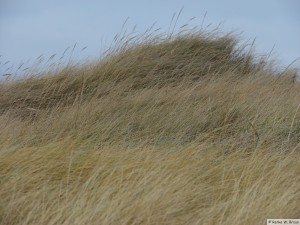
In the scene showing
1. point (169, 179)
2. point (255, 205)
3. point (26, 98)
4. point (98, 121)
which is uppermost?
point (26, 98)

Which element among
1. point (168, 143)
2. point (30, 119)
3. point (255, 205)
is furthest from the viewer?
point (30, 119)

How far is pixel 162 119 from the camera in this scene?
363 centimetres

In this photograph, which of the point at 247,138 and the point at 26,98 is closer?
the point at 247,138

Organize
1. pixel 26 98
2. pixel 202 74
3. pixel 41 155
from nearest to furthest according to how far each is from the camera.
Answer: pixel 41 155 → pixel 26 98 → pixel 202 74

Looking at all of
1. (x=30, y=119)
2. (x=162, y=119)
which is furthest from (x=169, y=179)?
(x=30, y=119)

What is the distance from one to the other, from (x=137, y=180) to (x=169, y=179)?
0.58 feet

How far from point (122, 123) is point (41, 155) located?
1062mm

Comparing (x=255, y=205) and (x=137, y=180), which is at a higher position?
(x=137, y=180)

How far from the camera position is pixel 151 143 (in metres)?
3.22

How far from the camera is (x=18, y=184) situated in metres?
2.37

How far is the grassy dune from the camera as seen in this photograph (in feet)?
7.00

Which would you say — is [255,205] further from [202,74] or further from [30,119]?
[202,74]

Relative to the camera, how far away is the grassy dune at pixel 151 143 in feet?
7.00

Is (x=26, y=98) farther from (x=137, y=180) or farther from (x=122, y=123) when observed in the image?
(x=137, y=180)
